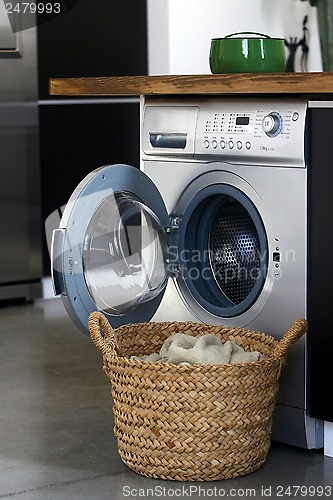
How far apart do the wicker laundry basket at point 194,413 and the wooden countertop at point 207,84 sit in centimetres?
54

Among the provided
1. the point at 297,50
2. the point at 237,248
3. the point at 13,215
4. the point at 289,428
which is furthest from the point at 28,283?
the point at 289,428

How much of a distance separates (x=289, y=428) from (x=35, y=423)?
2.28 feet

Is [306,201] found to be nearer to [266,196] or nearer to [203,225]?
[266,196]

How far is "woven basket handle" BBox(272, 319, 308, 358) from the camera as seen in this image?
223cm

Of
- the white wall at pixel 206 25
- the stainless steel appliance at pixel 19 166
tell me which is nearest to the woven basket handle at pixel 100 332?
the stainless steel appliance at pixel 19 166

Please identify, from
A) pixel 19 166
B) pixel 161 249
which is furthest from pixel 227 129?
pixel 19 166

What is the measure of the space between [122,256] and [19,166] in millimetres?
1673

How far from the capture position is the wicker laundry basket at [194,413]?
2.14m

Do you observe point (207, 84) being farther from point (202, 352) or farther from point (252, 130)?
point (202, 352)

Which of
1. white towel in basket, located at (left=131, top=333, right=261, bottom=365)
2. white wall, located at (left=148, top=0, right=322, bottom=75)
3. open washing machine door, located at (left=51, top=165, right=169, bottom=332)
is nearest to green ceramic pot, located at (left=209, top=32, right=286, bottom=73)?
open washing machine door, located at (left=51, top=165, right=169, bottom=332)

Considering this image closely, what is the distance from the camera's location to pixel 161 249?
2656 mm

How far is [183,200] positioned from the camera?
8.66 feet

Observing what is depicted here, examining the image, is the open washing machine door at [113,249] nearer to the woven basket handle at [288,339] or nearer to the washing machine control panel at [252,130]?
the washing machine control panel at [252,130]

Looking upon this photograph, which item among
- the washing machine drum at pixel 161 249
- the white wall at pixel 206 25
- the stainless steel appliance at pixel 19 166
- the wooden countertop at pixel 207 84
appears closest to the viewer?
the wooden countertop at pixel 207 84
